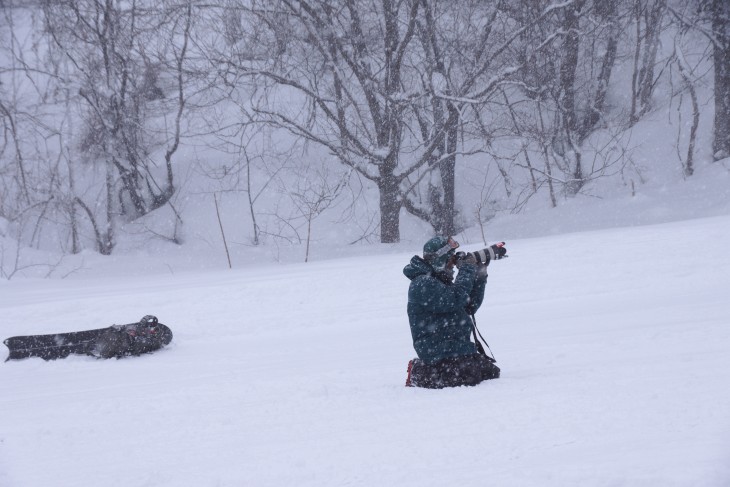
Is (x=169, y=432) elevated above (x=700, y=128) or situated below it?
below

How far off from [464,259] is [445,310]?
0.44 meters

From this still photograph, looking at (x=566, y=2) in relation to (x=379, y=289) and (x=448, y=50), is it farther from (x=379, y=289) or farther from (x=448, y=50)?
(x=379, y=289)

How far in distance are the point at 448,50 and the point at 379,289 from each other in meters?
8.77

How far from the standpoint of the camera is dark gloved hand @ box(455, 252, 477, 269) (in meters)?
5.26

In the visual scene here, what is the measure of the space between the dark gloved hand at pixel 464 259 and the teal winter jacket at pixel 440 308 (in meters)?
0.03

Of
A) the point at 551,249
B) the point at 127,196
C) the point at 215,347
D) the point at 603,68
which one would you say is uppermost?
the point at 603,68

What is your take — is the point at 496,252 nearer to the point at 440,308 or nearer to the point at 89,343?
the point at 440,308

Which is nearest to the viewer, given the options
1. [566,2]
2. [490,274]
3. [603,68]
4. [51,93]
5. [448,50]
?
[490,274]

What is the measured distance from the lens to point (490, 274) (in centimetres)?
1028

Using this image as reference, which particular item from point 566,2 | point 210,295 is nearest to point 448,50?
point 566,2

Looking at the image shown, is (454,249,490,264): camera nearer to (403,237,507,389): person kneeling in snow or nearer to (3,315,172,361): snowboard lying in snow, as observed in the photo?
(403,237,507,389): person kneeling in snow

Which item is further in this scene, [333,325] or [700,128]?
[700,128]

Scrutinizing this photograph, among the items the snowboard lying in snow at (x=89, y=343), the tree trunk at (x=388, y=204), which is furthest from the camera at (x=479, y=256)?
the tree trunk at (x=388, y=204)

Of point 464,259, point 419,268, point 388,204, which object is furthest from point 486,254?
point 388,204
